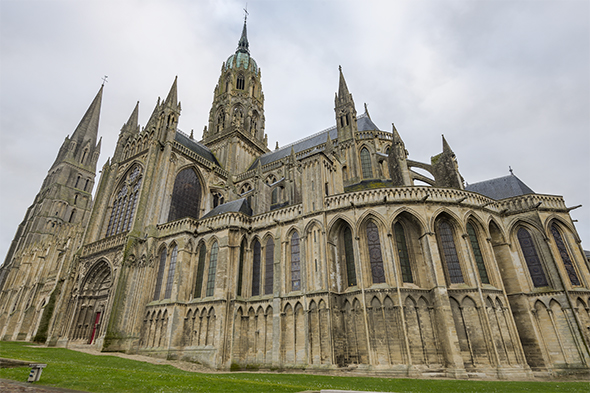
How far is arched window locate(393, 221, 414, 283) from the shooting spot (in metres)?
17.8

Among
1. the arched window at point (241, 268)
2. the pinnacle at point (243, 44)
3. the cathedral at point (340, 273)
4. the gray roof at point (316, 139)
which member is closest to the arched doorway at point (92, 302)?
the cathedral at point (340, 273)

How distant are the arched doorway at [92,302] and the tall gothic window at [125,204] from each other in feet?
11.6


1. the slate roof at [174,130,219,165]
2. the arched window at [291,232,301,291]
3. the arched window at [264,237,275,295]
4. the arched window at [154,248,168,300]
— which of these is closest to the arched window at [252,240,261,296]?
the arched window at [264,237,275,295]

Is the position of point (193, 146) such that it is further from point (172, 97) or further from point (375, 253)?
point (375, 253)

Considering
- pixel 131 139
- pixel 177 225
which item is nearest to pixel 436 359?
pixel 177 225

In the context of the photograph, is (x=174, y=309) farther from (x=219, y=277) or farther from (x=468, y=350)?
(x=468, y=350)

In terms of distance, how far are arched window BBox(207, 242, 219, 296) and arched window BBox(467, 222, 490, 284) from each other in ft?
52.6

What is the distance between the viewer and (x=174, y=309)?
68.5ft

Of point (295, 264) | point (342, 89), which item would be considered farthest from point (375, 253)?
point (342, 89)

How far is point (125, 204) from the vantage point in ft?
96.1

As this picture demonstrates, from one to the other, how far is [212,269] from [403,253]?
1238 centimetres

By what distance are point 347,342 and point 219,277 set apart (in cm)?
882

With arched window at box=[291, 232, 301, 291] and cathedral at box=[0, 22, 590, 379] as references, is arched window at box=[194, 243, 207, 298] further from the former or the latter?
arched window at box=[291, 232, 301, 291]

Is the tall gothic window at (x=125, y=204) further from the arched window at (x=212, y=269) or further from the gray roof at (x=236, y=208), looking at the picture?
the arched window at (x=212, y=269)
